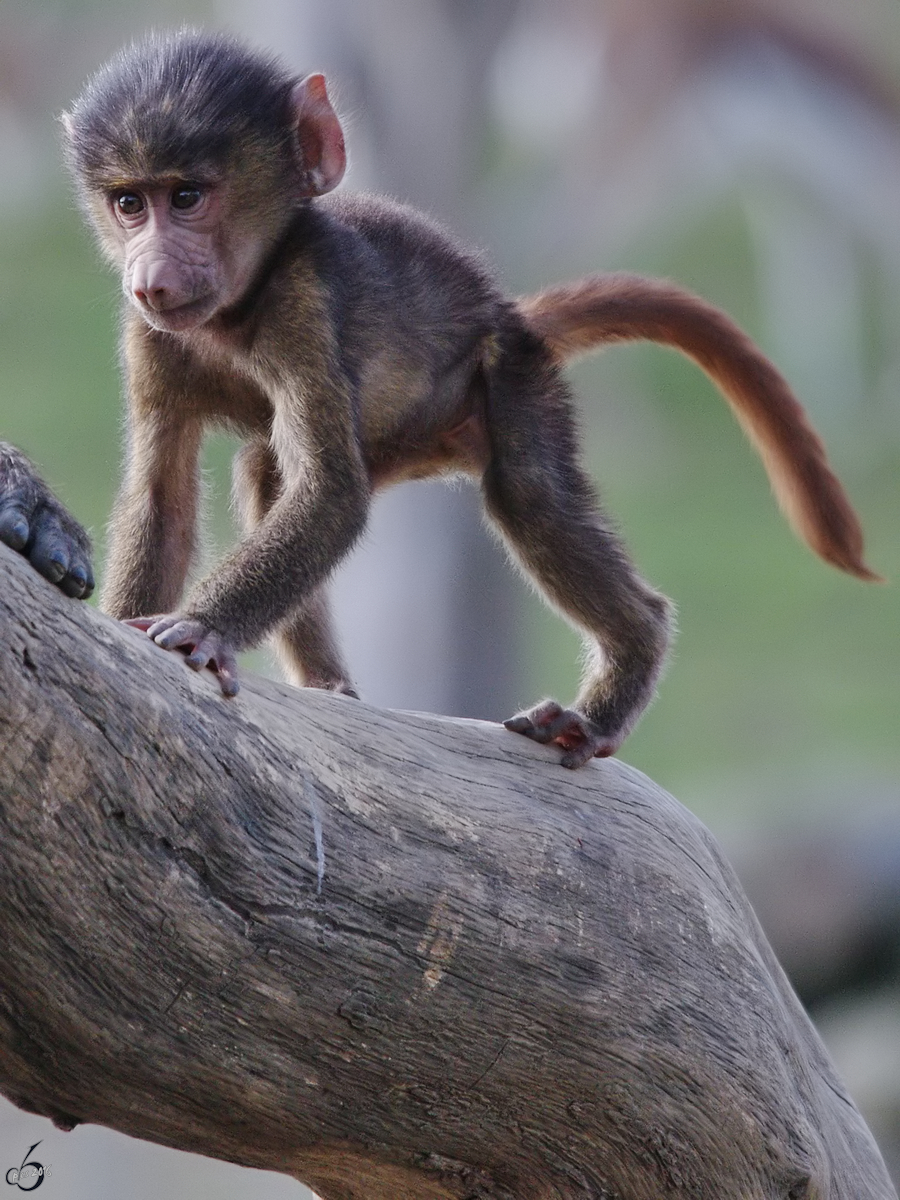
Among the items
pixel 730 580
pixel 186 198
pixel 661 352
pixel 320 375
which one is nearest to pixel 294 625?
pixel 320 375

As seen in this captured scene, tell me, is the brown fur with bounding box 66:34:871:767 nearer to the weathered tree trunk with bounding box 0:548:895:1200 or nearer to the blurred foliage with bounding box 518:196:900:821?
the weathered tree trunk with bounding box 0:548:895:1200

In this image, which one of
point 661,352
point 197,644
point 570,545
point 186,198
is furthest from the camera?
point 661,352

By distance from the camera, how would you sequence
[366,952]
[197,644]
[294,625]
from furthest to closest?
1. [294,625]
2. [197,644]
3. [366,952]

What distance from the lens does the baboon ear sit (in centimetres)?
348

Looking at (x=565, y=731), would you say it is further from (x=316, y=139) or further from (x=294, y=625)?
(x=316, y=139)

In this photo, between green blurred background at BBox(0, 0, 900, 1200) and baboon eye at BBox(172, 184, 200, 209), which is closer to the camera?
baboon eye at BBox(172, 184, 200, 209)

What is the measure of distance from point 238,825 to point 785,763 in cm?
1004

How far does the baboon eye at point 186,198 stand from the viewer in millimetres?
3316

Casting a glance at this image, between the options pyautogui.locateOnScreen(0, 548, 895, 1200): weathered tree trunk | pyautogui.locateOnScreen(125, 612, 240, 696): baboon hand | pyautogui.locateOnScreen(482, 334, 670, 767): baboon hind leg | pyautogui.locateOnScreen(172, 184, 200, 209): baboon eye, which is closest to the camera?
pyautogui.locateOnScreen(0, 548, 895, 1200): weathered tree trunk

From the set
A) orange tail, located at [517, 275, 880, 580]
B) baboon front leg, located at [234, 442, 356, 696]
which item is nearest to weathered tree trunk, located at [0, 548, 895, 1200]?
baboon front leg, located at [234, 442, 356, 696]

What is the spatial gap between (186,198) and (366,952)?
152 centimetres

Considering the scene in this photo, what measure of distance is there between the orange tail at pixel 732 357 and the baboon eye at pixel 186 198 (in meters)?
0.79

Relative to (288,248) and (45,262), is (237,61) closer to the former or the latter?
(288,248)

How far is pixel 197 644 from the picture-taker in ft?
9.04
